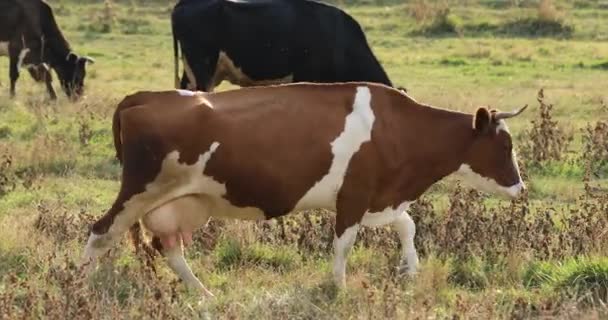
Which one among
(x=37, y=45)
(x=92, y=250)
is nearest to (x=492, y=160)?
(x=92, y=250)

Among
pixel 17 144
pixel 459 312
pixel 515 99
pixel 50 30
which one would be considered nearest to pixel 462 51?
pixel 515 99

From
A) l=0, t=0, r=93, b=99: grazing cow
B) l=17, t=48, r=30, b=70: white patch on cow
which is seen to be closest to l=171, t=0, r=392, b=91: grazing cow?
l=0, t=0, r=93, b=99: grazing cow

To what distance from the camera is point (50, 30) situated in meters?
18.6

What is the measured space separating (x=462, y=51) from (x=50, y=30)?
7507mm

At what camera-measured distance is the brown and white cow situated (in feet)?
22.6

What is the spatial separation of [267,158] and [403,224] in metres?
1.06

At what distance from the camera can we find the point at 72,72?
1811cm

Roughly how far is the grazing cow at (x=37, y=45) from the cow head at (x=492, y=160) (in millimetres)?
10925

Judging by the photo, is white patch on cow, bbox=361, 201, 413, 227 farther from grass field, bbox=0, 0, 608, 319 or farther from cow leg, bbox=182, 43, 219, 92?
cow leg, bbox=182, 43, 219, 92

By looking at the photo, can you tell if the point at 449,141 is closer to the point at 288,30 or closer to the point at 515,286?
the point at 515,286

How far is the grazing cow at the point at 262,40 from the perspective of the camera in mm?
12766

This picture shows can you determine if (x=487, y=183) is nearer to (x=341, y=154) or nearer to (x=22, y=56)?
(x=341, y=154)

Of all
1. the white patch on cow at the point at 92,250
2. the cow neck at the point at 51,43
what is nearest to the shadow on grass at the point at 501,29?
the cow neck at the point at 51,43

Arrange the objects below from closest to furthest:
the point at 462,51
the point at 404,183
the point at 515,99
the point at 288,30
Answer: the point at 404,183 → the point at 288,30 → the point at 515,99 → the point at 462,51
